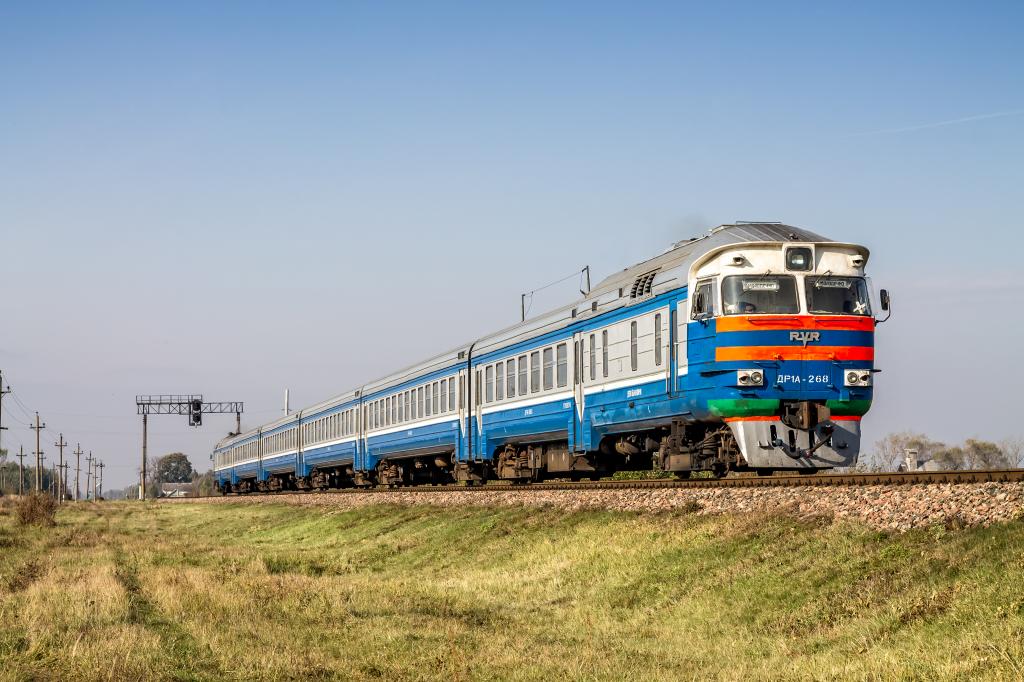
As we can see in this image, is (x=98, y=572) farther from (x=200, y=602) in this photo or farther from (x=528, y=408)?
(x=528, y=408)

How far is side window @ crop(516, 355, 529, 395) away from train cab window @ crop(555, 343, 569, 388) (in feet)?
7.87

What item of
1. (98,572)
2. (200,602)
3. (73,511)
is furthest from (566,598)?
(73,511)

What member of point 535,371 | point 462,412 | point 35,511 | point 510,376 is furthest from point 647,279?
Result: point 35,511

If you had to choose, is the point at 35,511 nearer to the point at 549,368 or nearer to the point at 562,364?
the point at 549,368

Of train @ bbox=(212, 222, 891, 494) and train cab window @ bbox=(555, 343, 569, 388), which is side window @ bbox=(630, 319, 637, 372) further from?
train cab window @ bbox=(555, 343, 569, 388)

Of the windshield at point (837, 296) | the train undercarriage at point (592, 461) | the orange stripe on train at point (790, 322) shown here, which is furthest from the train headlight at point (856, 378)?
the train undercarriage at point (592, 461)

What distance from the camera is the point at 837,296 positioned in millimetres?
18688

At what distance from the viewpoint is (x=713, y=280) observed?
18.5m

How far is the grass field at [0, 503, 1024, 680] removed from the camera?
10.6 meters

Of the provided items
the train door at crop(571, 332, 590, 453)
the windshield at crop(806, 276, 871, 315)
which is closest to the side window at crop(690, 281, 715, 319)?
the windshield at crop(806, 276, 871, 315)

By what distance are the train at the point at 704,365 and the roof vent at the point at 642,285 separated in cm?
4

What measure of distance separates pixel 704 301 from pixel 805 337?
1.73m

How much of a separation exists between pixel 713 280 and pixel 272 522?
86.2ft

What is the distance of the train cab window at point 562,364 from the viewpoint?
24891mm
